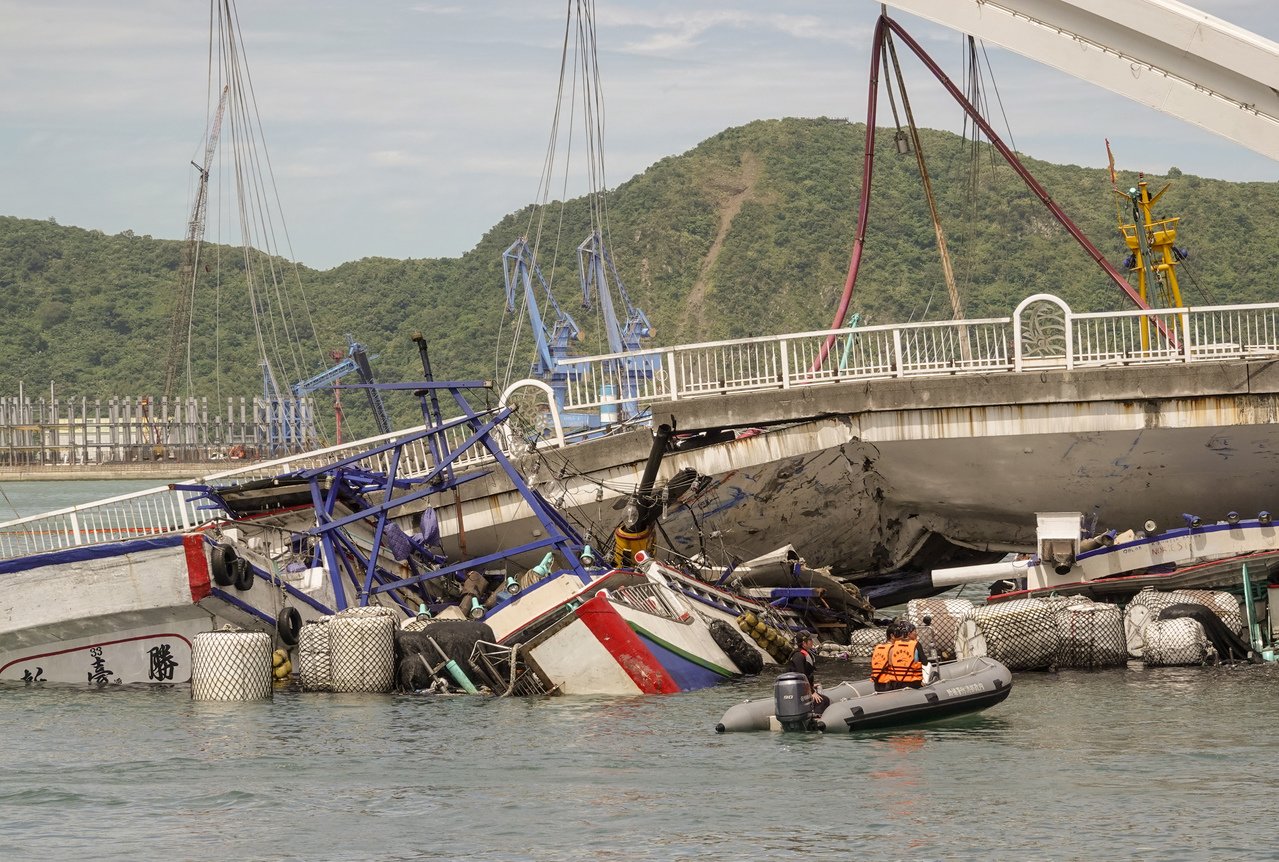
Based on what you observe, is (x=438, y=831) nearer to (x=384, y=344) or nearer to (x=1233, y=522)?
(x=1233, y=522)

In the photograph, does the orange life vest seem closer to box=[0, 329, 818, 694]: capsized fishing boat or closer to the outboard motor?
the outboard motor

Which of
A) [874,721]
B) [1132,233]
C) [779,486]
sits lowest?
[874,721]

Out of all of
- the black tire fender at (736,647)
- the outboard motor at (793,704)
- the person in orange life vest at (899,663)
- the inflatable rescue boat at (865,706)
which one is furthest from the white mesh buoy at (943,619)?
the outboard motor at (793,704)

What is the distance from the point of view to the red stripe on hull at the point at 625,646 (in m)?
24.7

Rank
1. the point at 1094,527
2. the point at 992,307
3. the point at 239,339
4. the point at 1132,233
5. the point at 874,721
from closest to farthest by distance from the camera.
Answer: the point at 874,721, the point at 1094,527, the point at 1132,233, the point at 992,307, the point at 239,339

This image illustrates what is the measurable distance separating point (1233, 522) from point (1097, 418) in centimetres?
293

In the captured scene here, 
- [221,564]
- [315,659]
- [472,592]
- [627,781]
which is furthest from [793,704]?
[221,564]

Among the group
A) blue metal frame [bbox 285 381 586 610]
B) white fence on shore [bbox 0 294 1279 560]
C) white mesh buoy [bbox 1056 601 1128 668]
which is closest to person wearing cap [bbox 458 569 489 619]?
blue metal frame [bbox 285 381 586 610]

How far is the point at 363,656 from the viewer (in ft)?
85.8

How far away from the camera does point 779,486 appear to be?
32406 mm

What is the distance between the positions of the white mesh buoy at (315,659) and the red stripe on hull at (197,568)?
175cm

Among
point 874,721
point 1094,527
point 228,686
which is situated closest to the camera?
point 874,721

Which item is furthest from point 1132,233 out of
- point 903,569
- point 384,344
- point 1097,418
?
point 384,344

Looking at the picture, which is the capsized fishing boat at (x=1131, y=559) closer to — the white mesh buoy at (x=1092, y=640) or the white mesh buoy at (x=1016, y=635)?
the white mesh buoy at (x=1092, y=640)
